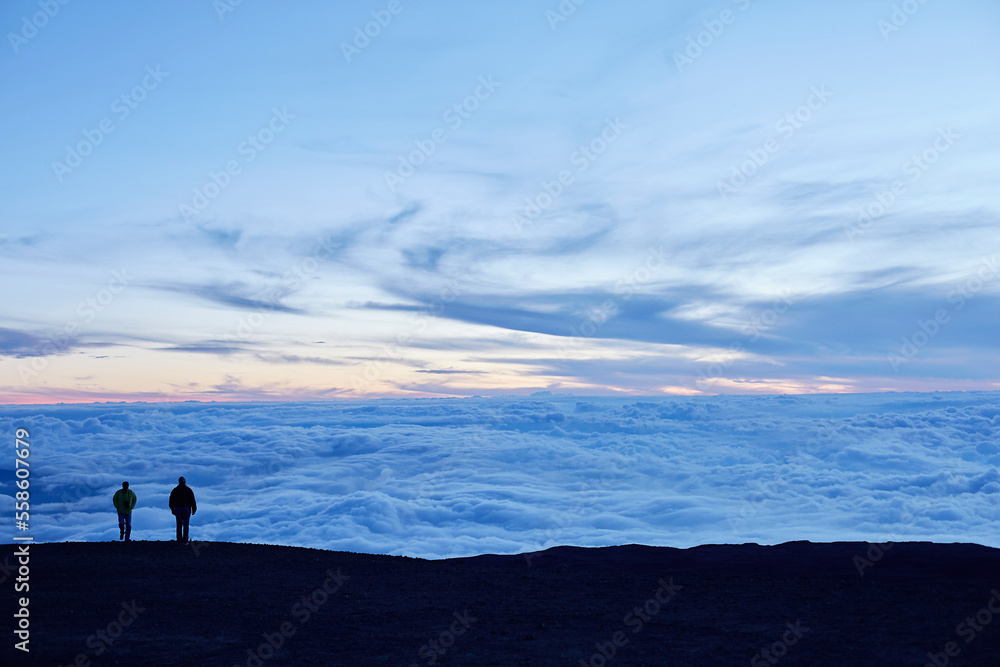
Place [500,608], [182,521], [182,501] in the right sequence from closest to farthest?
[500,608]
[182,501]
[182,521]

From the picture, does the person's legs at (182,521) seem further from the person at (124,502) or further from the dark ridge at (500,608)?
the person at (124,502)

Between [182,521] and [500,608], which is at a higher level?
[182,521]

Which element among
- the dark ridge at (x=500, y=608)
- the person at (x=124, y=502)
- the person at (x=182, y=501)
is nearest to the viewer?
the dark ridge at (x=500, y=608)

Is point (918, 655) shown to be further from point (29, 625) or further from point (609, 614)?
point (29, 625)

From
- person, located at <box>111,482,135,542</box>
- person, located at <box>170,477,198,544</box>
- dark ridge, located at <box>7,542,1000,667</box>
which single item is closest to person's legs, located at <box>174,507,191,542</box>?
person, located at <box>170,477,198,544</box>

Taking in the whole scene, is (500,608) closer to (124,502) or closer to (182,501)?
(182,501)

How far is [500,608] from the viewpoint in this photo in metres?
13.7

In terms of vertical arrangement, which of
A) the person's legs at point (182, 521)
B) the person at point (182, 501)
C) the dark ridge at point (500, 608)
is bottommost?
the dark ridge at point (500, 608)

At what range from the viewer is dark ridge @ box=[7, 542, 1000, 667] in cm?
1047

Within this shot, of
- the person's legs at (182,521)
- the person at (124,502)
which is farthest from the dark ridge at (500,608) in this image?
the person at (124,502)

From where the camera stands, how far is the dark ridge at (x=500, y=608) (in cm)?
1047

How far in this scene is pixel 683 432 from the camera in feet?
620

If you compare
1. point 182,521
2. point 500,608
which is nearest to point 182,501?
point 182,521

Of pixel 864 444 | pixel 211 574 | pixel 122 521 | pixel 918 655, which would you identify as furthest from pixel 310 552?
pixel 864 444
